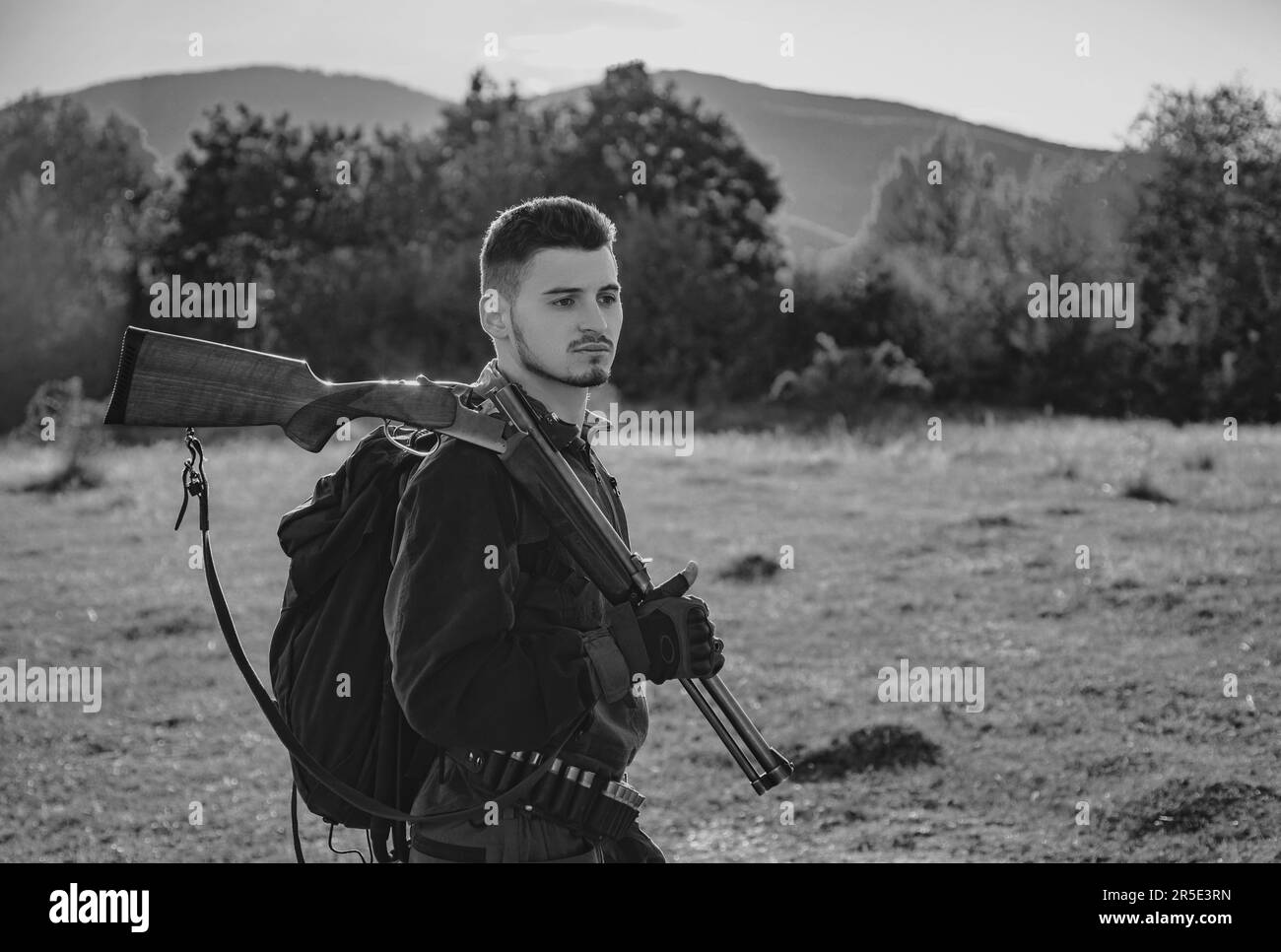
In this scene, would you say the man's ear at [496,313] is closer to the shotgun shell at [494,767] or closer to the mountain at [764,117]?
the shotgun shell at [494,767]

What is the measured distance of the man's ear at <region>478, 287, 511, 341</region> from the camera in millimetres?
A: 3188

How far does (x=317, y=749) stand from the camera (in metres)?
2.98

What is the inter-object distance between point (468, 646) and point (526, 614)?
24 cm

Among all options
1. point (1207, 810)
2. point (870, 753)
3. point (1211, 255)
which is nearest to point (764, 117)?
point (1211, 255)

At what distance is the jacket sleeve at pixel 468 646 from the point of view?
109 inches

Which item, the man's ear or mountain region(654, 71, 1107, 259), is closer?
the man's ear

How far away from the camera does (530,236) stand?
10.3 feet

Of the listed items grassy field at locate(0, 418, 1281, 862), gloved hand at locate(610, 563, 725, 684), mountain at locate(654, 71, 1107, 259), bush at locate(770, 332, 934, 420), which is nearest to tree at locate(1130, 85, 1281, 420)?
bush at locate(770, 332, 934, 420)

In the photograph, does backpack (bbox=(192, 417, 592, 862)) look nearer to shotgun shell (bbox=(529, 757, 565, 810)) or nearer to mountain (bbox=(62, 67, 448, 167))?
shotgun shell (bbox=(529, 757, 565, 810))

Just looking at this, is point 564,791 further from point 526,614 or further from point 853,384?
point 853,384

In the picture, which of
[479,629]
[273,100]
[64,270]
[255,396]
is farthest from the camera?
[273,100]

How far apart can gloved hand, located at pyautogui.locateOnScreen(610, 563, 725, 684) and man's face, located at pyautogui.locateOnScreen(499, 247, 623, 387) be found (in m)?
0.55

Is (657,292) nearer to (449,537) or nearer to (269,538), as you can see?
(269,538)
